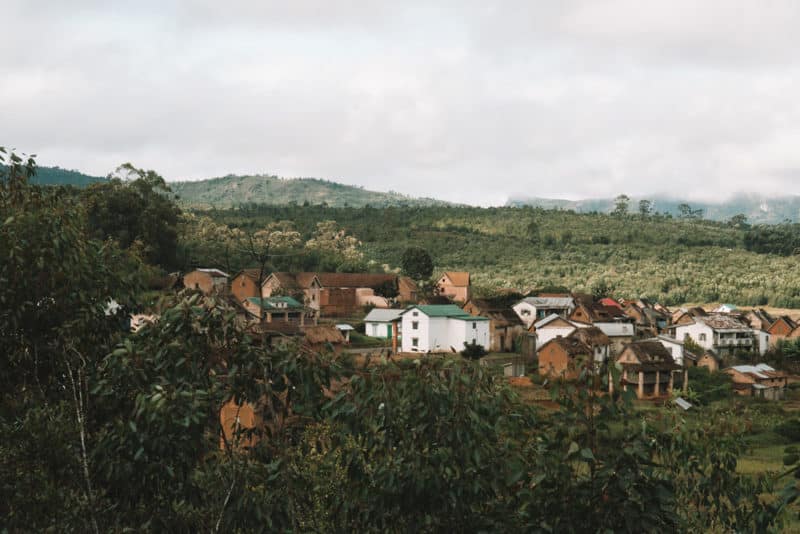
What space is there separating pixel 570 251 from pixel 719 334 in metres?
61.8

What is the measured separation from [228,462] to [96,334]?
6.99 ft

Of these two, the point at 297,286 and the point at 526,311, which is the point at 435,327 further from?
the point at 297,286

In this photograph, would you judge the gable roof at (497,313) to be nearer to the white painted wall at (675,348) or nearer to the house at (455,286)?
the white painted wall at (675,348)

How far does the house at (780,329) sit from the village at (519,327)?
91 millimetres

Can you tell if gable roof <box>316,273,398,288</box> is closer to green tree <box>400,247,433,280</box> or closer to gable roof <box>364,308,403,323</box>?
green tree <box>400,247,433,280</box>

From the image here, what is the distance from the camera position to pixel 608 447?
6113 mm

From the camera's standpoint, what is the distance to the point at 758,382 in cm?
4900

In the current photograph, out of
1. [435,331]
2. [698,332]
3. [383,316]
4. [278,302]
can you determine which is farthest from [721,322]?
[278,302]

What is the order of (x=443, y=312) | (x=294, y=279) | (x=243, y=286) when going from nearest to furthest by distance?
(x=443, y=312)
(x=243, y=286)
(x=294, y=279)

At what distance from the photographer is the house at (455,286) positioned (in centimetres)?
8194

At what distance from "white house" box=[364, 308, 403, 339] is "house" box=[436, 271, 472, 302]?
20.6 metres

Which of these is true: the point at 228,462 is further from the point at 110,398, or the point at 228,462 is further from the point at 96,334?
the point at 96,334

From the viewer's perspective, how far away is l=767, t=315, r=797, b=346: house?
69.9 m

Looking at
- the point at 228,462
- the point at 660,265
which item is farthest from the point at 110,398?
the point at 660,265
